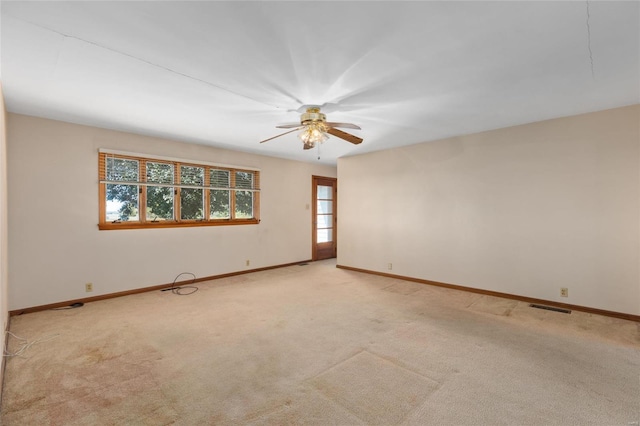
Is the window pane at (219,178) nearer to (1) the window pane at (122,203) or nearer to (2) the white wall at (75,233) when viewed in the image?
(2) the white wall at (75,233)

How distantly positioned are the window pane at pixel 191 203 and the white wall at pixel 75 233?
0.28m

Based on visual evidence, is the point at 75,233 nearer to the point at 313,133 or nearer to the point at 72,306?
the point at 72,306

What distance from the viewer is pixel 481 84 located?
2.70m

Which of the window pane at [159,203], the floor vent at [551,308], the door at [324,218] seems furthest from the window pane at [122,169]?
the floor vent at [551,308]

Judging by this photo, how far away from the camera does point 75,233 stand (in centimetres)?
386

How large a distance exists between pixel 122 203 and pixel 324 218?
4.33 m

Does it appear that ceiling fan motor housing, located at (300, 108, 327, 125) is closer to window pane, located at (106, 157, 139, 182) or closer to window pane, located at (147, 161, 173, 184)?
→ window pane, located at (147, 161, 173, 184)

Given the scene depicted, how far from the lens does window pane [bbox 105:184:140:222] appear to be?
4.18 m

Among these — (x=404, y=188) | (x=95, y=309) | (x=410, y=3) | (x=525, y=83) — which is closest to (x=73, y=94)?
(x=95, y=309)

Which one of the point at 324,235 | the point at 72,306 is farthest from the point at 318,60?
the point at 324,235

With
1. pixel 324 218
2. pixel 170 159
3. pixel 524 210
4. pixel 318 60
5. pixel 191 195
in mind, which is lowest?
pixel 324 218

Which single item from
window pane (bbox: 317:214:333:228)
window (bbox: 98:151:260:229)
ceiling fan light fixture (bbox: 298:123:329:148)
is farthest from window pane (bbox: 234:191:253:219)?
ceiling fan light fixture (bbox: 298:123:329:148)

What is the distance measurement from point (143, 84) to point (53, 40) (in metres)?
0.71

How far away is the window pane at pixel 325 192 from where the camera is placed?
7.26 metres
